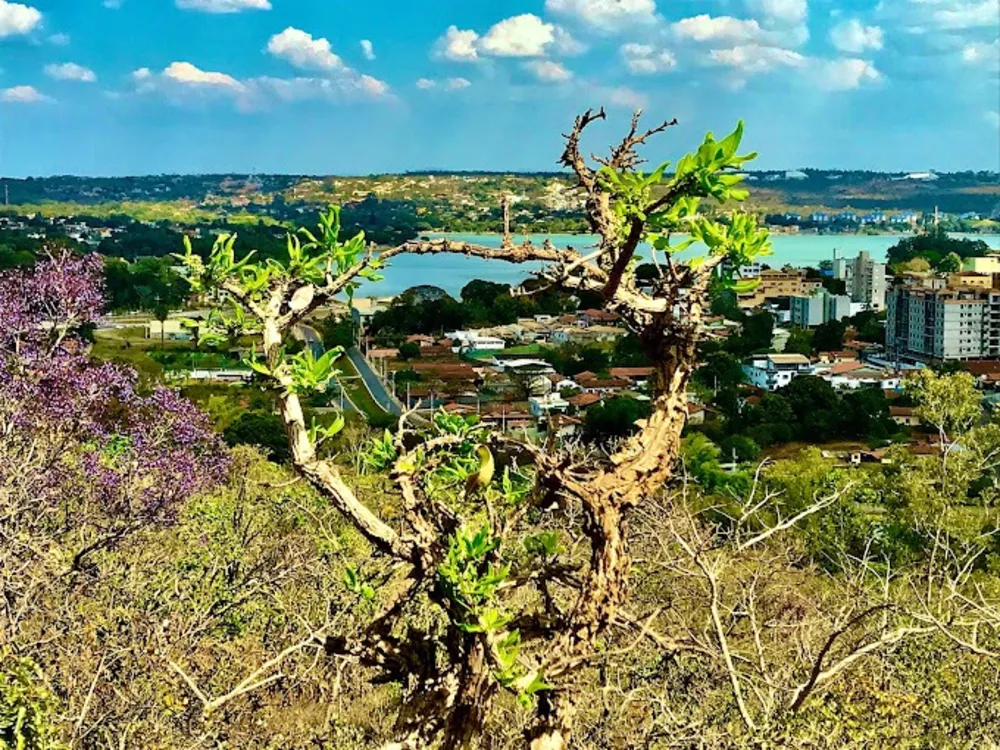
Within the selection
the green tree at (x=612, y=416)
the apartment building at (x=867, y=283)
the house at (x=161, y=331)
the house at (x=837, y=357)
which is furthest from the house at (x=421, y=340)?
the apartment building at (x=867, y=283)

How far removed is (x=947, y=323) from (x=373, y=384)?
22.2 m

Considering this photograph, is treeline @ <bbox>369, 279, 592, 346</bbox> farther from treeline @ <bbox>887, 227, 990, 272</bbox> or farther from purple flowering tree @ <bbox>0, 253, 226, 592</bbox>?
purple flowering tree @ <bbox>0, 253, 226, 592</bbox>

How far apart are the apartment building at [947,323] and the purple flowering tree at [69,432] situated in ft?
124

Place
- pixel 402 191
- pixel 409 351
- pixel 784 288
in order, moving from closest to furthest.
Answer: pixel 409 351 < pixel 784 288 < pixel 402 191

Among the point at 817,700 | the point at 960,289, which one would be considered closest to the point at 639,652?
the point at 817,700

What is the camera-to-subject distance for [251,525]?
9.33 m

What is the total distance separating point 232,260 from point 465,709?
0.86 meters

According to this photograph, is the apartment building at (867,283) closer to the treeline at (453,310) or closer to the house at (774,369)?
the treeline at (453,310)

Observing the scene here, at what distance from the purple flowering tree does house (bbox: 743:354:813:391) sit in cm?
2858

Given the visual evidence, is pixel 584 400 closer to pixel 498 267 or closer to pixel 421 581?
pixel 498 267

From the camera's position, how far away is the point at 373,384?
113ft

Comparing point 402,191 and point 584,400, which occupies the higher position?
point 402,191

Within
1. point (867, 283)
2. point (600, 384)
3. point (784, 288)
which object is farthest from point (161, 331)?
point (867, 283)

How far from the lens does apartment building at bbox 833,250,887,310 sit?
61.0 m
